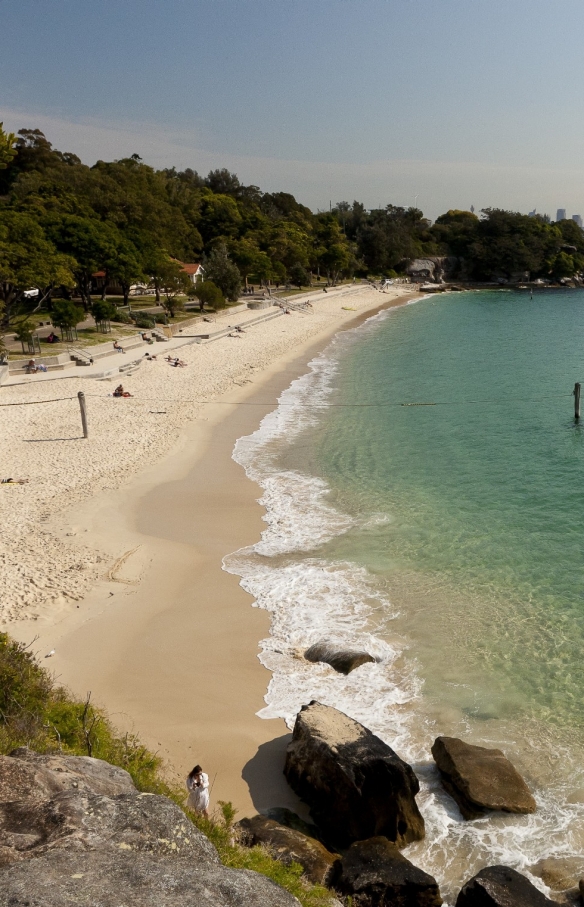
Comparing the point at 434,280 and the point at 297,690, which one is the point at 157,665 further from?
the point at 434,280

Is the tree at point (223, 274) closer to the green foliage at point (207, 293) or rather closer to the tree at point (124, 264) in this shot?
the green foliage at point (207, 293)

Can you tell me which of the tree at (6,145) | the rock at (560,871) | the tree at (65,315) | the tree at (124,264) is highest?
the tree at (6,145)

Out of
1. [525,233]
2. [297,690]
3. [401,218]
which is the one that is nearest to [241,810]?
[297,690]

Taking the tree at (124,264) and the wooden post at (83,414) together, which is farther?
the tree at (124,264)

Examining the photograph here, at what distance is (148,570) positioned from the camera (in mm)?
16359

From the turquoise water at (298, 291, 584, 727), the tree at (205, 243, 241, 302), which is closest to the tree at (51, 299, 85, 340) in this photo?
the turquoise water at (298, 291, 584, 727)

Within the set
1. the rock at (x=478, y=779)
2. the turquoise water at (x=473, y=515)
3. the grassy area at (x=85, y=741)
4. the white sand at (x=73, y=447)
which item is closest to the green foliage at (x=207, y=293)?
the white sand at (x=73, y=447)

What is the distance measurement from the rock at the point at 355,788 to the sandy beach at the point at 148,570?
2.04 feet

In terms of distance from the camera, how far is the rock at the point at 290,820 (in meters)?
9.23

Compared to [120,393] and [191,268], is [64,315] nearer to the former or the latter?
[120,393]

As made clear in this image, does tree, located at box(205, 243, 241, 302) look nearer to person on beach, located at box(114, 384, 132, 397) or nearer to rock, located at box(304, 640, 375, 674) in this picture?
person on beach, located at box(114, 384, 132, 397)

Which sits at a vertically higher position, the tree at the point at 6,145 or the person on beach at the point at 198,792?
the tree at the point at 6,145

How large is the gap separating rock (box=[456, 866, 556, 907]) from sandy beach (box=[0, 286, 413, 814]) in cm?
278

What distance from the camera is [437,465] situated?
24.9m
